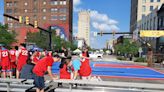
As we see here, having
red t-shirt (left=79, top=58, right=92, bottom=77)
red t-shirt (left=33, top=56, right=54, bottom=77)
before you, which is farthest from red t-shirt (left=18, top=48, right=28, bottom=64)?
red t-shirt (left=33, top=56, right=54, bottom=77)

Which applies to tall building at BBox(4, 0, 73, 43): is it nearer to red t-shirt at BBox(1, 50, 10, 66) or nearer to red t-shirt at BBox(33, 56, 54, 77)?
red t-shirt at BBox(1, 50, 10, 66)

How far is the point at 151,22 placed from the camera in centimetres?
7244

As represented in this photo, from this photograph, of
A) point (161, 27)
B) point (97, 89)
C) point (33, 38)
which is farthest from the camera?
point (33, 38)

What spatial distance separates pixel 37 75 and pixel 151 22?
68.5 meters

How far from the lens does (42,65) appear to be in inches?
281

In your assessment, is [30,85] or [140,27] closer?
[30,85]

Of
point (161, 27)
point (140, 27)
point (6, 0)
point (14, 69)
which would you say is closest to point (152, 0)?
point (140, 27)

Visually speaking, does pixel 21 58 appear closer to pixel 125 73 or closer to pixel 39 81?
pixel 39 81

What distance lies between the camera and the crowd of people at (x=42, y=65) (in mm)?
7203

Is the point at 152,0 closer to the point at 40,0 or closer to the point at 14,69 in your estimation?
the point at 40,0

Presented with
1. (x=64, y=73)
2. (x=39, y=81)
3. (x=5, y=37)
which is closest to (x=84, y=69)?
(x=64, y=73)

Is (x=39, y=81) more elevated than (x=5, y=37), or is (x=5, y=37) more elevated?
(x=5, y=37)

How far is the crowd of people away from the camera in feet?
23.6

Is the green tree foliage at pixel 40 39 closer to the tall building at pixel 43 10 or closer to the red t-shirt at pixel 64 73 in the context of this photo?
the tall building at pixel 43 10
